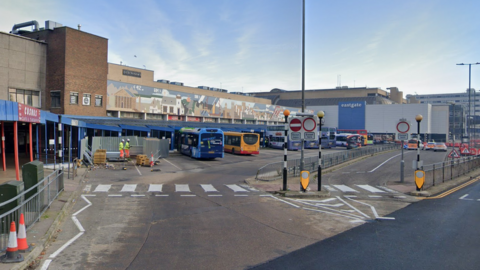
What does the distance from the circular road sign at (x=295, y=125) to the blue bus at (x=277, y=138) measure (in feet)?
133

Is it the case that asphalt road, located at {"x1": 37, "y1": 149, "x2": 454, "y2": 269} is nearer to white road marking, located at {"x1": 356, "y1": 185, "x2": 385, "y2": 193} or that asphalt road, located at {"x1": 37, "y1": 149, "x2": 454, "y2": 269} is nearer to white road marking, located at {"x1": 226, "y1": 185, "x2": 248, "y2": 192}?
white road marking, located at {"x1": 226, "y1": 185, "x2": 248, "y2": 192}

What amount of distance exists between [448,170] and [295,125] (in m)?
13.5

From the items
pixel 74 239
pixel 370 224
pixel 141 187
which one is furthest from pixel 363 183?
pixel 74 239

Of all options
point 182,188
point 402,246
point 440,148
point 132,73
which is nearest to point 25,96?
point 182,188

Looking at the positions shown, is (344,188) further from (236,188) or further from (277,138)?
(277,138)

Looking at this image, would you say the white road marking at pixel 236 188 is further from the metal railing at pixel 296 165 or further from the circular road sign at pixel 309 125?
the circular road sign at pixel 309 125

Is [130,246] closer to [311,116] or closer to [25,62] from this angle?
[311,116]

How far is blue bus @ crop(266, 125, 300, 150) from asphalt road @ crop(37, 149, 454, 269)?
40.2 metres

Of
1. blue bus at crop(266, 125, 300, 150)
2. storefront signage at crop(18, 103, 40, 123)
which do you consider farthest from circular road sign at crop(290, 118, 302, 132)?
blue bus at crop(266, 125, 300, 150)

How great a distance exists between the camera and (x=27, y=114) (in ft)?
64.9

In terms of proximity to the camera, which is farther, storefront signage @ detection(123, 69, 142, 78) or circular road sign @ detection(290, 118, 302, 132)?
storefront signage @ detection(123, 69, 142, 78)

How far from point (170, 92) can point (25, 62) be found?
19175mm

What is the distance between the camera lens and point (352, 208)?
14273mm

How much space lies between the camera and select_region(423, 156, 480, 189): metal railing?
21672 millimetres
